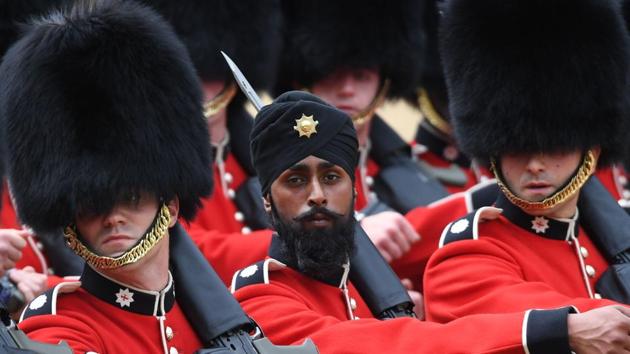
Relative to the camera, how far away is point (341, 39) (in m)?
7.71

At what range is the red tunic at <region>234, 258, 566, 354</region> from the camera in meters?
5.01

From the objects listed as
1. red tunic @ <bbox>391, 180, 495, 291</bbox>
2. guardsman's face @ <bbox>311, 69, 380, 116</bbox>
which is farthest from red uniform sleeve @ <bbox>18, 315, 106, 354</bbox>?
guardsman's face @ <bbox>311, 69, 380, 116</bbox>

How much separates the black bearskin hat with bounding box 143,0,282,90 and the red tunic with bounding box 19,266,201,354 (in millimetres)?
2058

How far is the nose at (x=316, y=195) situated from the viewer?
5422 millimetres

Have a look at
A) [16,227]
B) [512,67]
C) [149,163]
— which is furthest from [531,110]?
[16,227]

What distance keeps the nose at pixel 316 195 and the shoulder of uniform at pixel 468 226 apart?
1.52 ft

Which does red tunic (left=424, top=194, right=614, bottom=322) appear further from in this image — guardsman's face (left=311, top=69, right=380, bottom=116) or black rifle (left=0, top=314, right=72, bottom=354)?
guardsman's face (left=311, top=69, right=380, bottom=116)

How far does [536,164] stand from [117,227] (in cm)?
138

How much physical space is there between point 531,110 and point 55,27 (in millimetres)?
1517

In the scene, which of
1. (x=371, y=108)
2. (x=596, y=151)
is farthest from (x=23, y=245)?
(x=371, y=108)

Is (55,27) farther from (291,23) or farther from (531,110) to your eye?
(291,23)

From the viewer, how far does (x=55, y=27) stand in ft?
17.6

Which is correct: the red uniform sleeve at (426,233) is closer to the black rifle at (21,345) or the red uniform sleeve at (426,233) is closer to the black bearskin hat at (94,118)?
the black bearskin hat at (94,118)

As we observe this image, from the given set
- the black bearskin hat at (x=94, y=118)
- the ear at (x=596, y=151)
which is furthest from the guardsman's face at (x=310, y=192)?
the ear at (x=596, y=151)
